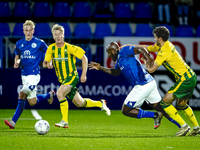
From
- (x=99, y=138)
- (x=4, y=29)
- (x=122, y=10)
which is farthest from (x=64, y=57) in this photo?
(x=122, y=10)

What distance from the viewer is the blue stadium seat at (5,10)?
13.5 meters

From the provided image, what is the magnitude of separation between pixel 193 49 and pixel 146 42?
144 centimetres

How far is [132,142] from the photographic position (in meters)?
5.09

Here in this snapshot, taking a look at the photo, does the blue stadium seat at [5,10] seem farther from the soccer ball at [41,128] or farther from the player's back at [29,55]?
the soccer ball at [41,128]

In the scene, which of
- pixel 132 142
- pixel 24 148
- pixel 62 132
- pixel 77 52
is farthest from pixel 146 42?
pixel 24 148

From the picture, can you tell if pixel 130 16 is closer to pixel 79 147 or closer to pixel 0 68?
pixel 0 68

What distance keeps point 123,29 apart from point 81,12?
174cm

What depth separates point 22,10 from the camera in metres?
13.6

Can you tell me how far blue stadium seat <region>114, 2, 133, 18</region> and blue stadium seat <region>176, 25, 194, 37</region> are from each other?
1.86m

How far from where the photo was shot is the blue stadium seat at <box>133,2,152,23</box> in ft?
44.3

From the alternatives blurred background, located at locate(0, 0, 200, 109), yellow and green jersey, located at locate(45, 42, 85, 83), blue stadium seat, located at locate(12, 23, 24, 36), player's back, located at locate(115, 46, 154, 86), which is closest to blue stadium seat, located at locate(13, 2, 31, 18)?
blurred background, located at locate(0, 0, 200, 109)

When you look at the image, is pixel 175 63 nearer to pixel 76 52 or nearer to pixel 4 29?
pixel 76 52

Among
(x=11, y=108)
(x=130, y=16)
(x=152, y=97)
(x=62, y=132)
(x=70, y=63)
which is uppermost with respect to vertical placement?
(x=130, y=16)

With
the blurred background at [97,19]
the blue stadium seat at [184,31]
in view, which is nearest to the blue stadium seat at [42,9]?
the blurred background at [97,19]
